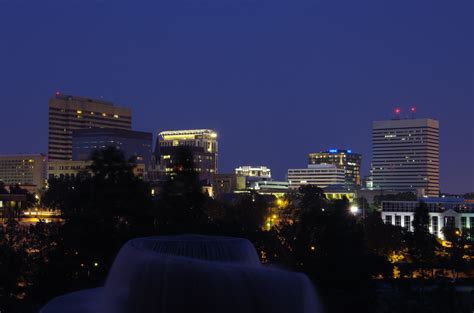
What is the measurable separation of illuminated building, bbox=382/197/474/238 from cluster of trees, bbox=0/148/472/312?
55023mm

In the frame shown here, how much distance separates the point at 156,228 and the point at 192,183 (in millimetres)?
8572

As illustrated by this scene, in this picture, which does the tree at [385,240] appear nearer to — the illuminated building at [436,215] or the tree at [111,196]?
the illuminated building at [436,215]

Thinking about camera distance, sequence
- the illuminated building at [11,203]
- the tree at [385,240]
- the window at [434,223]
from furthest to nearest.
Answer: the illuminated building at [11,203] < the window at [434,223] < the tree at [385,240]

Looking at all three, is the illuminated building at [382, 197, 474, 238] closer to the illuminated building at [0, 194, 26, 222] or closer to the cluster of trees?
the cluster of trees

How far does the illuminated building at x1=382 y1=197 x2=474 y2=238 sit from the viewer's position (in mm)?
102312

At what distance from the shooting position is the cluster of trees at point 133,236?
109 feet

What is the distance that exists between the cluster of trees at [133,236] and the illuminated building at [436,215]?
181 ft

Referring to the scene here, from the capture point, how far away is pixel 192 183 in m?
46.1

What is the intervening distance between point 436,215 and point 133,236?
7698 cm

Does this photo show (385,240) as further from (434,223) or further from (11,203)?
(11,203)

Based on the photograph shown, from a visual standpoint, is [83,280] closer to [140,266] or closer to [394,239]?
[140,266]

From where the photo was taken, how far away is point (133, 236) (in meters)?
34.6

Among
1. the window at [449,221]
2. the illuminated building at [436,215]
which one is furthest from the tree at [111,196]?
the window at [449,221]

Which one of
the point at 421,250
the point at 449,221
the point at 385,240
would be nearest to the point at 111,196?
the point at 421,250
